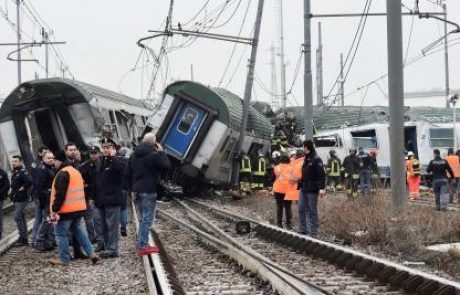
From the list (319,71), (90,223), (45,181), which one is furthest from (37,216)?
(319,71)

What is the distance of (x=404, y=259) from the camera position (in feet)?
33.6

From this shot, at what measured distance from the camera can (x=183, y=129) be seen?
21906mm

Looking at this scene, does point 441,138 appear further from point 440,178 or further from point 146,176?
point 146,176

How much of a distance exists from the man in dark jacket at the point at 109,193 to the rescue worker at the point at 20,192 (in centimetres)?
231

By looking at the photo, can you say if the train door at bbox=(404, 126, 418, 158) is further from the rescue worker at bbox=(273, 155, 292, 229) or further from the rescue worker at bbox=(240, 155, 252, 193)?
the rescue worker at bbox=(273, 155, 292, 229)

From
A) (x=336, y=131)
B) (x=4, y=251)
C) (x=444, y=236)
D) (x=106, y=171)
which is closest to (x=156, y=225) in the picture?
(x=4, y=251)

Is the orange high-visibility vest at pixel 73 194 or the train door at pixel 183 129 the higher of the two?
the train door at pixel 183 129

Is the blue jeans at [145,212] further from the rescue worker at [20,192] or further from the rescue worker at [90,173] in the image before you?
the rescue worker at [20,192]

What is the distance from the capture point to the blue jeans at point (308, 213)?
12977 mm

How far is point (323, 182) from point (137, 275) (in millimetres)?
4704

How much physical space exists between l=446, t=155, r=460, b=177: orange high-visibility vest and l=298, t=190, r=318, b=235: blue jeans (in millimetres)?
9143

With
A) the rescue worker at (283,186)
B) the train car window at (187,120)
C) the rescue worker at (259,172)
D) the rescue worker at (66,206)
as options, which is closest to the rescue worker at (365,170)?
the rescue worker at (259,172)

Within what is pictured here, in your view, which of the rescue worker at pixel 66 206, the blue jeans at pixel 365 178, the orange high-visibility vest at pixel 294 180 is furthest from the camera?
the blue jeans at pixel 365 178

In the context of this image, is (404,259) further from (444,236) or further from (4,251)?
(4,251)
